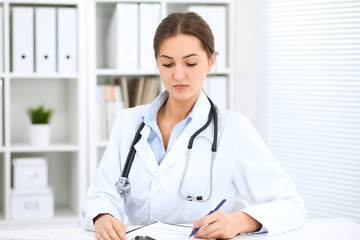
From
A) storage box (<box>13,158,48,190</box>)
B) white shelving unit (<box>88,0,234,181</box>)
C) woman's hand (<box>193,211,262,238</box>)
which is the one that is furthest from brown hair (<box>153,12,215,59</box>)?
storage box (<box>13,158,48,190</box>)

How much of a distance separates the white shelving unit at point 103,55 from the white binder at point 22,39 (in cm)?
32

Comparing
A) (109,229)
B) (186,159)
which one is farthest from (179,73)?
(109,229)

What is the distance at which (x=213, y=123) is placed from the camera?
5.46ft

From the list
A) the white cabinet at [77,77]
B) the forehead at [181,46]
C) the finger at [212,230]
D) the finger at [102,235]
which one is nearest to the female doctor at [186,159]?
the forehead at [181,46]

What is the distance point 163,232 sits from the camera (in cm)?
136

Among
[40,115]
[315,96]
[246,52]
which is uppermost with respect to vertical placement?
[246,52]

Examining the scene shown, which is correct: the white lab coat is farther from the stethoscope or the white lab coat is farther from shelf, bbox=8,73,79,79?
shelf, bbox=8,73,79,79

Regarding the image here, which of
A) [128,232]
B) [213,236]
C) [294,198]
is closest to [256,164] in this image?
[294,198]

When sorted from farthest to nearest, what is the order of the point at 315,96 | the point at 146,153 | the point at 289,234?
1. the point at 315,96
2. the point at 146,153
3. the point at 289,234

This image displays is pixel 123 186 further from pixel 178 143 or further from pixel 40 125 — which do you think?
pixel 40 125

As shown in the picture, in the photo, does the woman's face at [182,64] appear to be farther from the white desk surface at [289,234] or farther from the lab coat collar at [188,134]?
the white desk surface at [289,234]

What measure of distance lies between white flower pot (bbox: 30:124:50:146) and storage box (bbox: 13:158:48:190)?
11cm

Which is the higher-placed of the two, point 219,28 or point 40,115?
point 219,28

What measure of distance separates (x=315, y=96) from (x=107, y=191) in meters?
1.39
